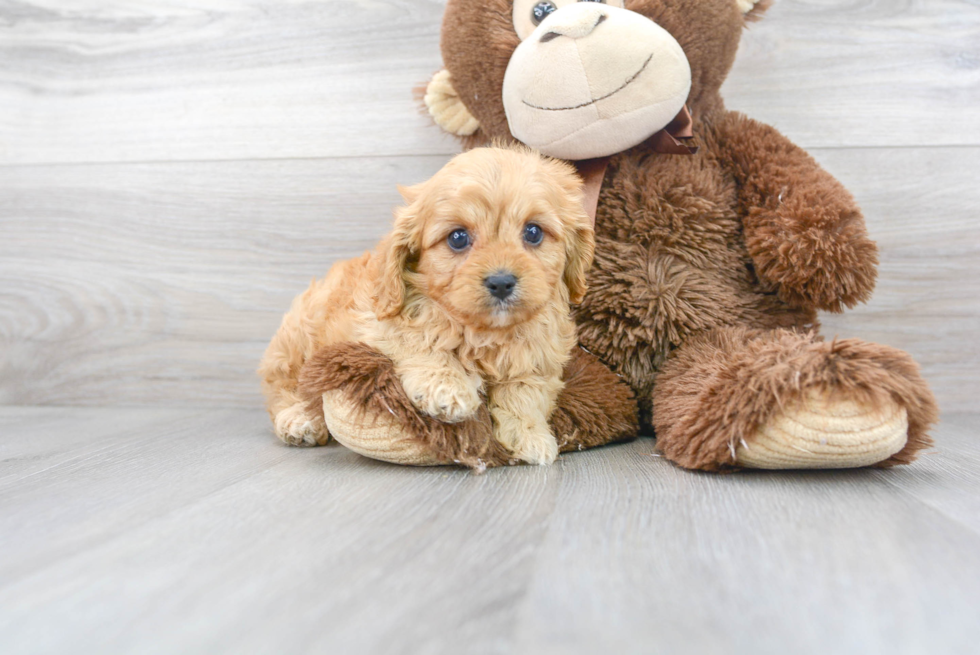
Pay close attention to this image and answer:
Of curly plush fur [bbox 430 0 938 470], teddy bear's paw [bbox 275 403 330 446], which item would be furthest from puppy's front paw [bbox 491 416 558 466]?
teddy bear's paw [bbox 275 403 330 446]

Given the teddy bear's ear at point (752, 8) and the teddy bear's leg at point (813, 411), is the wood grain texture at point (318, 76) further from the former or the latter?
the teddy bear's leg at point (813, 411)

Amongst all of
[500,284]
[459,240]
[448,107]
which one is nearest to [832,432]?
[500,284]

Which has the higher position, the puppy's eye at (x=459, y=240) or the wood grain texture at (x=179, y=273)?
the puppy's eye at (x=459, y=240)

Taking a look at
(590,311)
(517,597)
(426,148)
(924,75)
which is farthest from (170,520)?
(924,75)

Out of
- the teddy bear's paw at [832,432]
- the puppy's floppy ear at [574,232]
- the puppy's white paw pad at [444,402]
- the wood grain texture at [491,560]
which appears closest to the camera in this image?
the wood grain texture at [491,560]

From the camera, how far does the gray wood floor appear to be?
28.6 inches

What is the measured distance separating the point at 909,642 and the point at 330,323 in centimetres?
115

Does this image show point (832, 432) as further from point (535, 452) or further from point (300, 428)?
point (300, 428)

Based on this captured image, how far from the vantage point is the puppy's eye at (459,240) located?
4.00ft

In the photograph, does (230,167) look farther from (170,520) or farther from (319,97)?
(170,520)

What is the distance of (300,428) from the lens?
1.53 meters

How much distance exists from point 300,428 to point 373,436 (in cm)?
36

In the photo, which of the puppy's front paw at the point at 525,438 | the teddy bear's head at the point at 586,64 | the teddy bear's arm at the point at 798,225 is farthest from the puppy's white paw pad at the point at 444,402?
the teddy bear's arm at the point at 798,225

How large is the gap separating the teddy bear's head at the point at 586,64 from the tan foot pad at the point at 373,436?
2.25 ft
